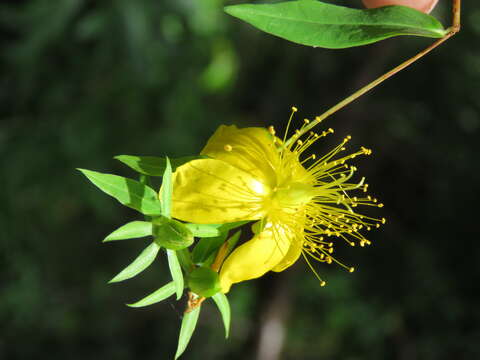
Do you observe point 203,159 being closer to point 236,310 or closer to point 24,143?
point 24,143

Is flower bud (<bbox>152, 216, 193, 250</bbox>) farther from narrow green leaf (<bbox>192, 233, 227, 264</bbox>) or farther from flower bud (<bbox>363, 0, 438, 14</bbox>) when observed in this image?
flower bud (<bbox>363, 0, 438, 14</bbox>)

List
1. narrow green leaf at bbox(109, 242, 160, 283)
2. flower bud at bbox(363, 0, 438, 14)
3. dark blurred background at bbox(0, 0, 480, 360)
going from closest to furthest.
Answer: narrow green leaf at bbox(109, 242, 160, 283) < flower bud at bbox(363, 0, 438, 14) < dark blurred background at bbox(0, 0, 480, 360)

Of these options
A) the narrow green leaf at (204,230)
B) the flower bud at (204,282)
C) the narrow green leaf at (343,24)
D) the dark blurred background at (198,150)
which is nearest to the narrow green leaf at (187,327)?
the flower bud at (204,282)

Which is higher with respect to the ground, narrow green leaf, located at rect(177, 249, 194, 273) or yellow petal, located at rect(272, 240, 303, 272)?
yellow petal, located at rect(272, 240, 303, 272)

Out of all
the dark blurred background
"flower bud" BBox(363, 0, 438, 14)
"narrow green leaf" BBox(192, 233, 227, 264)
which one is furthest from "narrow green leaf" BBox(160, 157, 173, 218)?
the dark blurred background

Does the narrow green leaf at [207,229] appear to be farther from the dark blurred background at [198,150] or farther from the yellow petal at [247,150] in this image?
the dark blurred background at [198,150]

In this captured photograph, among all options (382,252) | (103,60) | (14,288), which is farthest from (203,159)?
(382,252)

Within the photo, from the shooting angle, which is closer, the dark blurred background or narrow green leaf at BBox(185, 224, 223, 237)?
narrow green leaf at BBox(185, 224, 223, 237)
